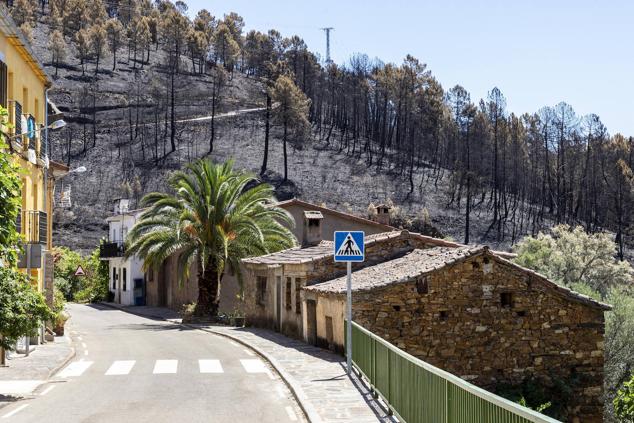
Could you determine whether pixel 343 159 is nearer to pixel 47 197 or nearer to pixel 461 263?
pixel 47 197

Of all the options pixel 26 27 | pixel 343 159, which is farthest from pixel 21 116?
pixel 26 27

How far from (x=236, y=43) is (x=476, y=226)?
83.8 metres

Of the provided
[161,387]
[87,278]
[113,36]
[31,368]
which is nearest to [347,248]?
[161,387]

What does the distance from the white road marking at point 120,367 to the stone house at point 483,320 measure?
5.27 m

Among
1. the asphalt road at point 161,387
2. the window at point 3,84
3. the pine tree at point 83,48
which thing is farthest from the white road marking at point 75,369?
the pine tree at point 83,48

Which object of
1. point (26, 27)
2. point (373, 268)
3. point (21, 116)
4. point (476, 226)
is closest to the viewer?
point (21, 116)

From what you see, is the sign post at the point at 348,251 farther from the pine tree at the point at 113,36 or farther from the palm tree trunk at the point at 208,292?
the pine tree at the point at 113,36

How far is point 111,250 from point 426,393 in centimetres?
5709

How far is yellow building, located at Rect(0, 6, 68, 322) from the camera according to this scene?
24.6 m

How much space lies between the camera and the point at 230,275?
156ft

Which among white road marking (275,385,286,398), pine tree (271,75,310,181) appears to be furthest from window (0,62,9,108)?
pine tree (271,75,310,181)

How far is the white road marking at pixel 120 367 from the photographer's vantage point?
20.7 meters

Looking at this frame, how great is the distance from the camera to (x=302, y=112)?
118125 mm

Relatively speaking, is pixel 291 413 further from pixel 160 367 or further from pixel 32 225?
pixel 32 225
